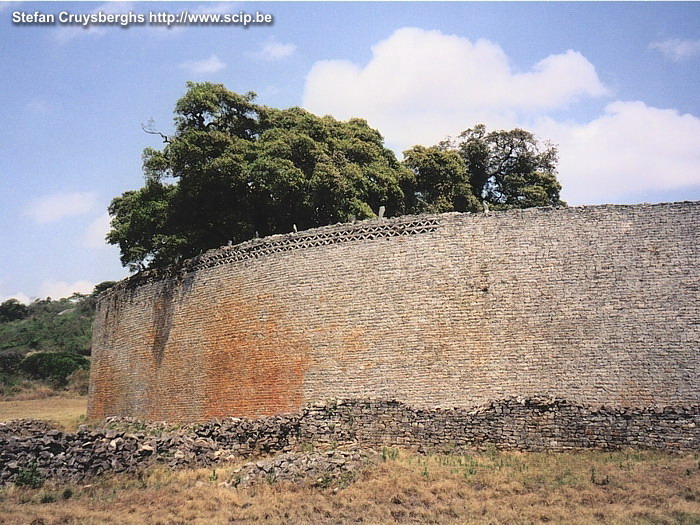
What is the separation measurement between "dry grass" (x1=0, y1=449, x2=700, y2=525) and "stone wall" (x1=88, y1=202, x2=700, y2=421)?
1.70 meters

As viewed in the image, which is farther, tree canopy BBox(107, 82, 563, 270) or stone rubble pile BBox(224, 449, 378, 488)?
tree canopy BBox(107, 82, 563, 270)

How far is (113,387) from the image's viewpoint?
1991 centimetres

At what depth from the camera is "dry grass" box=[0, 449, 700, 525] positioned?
9.22m

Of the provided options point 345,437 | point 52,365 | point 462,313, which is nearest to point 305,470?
point 345,437

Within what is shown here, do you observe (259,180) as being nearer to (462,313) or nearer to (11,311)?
(462,313)

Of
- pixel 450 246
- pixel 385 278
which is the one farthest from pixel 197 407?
pixel 450 246

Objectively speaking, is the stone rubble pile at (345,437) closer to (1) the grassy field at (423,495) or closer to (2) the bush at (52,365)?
(1) the grassy field at (423,495)

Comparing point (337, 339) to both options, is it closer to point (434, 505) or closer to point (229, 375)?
point (229, 375)

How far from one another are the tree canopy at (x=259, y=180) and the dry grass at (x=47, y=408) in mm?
5500

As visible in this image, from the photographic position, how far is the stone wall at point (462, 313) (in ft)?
40.8

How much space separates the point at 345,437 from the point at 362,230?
428cm

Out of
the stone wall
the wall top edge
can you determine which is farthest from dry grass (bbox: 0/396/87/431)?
the stone wall

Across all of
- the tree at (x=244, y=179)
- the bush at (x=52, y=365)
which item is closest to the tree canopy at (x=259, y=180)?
the tree at (x=244, y=179)

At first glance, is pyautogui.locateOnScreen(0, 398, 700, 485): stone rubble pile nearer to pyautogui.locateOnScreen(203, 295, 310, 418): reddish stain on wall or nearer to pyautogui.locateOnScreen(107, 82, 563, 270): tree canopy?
pyautogui.locateOnScreen(203, 295, 310, 418): reddish stain on wall
